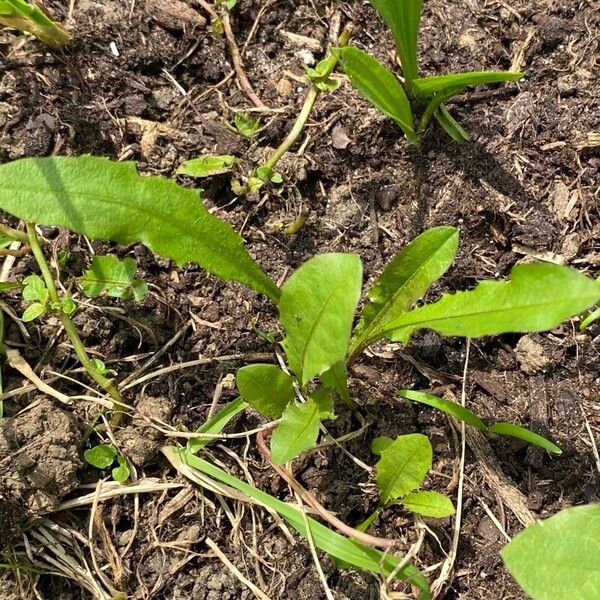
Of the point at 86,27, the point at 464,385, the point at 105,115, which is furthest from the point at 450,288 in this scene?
the point at 86,27

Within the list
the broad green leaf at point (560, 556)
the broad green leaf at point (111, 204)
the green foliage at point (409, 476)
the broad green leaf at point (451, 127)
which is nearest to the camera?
the broad green leaf at point (560, 556)

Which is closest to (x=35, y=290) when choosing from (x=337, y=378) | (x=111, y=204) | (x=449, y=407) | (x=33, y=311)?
(x=33, y=311)

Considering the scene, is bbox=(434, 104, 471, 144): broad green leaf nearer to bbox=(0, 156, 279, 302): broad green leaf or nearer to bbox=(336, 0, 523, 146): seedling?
bbox=(336, 0, 523, 146): seedling

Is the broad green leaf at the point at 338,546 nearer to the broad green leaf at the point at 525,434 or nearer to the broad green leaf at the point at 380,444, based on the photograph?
the broad green leaf at the point at 380,444

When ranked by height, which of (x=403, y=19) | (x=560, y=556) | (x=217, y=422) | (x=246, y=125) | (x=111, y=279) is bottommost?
(x=217, y=422)

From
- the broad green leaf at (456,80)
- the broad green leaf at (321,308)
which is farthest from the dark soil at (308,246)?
the broad green leaf at (321,308)

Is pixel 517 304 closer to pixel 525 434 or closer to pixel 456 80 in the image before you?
pixel 525 434
